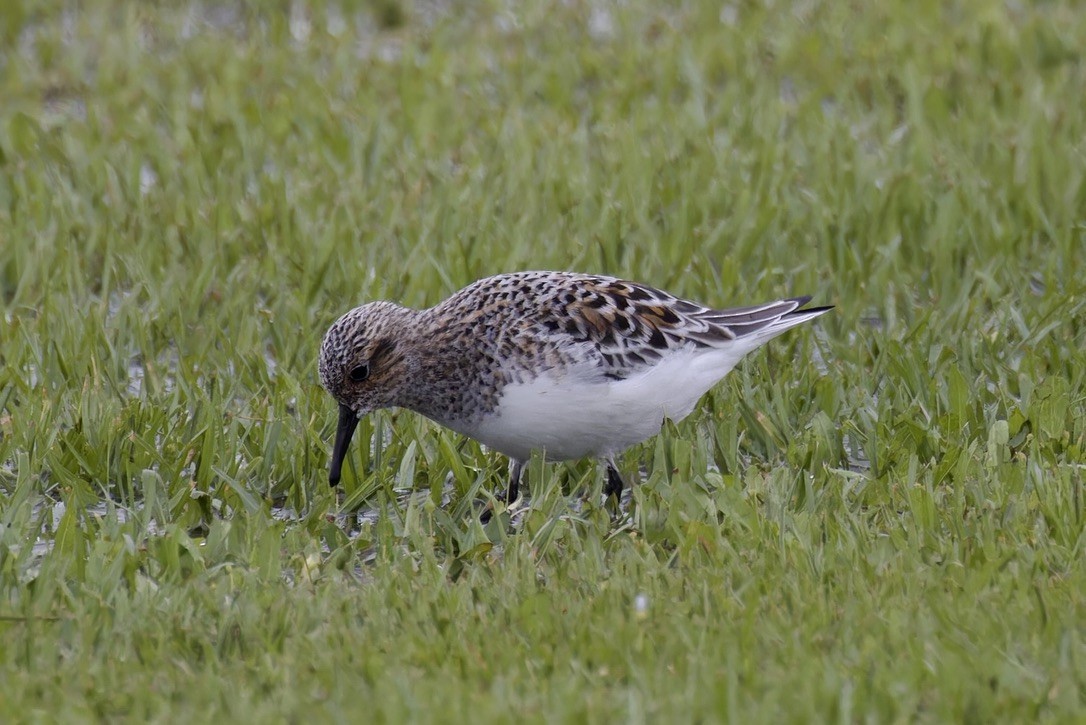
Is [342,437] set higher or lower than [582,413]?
lower

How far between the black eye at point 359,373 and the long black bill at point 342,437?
125 mm

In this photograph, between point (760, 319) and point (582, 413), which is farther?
point (760, 319)

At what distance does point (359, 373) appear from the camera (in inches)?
235

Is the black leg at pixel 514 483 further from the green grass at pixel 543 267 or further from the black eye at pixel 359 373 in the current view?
the black eye at pixel 359 373

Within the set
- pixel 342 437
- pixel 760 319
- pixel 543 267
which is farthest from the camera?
pixel 543 267

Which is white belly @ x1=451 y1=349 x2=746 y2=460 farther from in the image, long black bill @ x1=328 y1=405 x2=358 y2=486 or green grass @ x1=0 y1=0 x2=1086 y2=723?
long black bill @ x1=328 y1=405 x2=358 y2=486

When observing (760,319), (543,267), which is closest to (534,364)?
(760,319)

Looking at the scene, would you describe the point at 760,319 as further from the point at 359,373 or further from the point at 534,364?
the point at 359,373

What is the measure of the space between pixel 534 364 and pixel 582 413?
24 cm

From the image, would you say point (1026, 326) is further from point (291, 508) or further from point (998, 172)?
point (291, 508)

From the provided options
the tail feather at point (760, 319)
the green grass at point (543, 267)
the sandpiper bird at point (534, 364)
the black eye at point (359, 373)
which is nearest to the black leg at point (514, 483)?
the sandpiper bird at point (534, 364)

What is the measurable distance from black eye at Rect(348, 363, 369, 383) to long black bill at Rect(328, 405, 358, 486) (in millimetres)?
125

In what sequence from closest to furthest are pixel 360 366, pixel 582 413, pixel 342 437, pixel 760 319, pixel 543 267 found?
pixel 582 413, pixel 360 366, pixel 342 437, pixel 760 319, pixel 543 267

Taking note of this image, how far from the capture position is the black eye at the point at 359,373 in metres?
5.94
